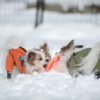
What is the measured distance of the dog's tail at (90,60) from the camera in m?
3.61

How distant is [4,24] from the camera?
915 cm

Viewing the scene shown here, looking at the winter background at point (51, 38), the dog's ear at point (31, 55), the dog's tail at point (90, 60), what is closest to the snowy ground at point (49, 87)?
the winter background at point (51, 38)

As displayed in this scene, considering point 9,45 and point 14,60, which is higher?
point 9,45

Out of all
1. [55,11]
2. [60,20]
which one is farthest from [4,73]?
[55,11]

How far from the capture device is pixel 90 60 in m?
3.61

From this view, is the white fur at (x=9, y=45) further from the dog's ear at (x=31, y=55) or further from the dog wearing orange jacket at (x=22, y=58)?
the dog's ear at (x=31, y=55)

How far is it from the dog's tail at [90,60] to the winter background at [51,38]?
0.10 m

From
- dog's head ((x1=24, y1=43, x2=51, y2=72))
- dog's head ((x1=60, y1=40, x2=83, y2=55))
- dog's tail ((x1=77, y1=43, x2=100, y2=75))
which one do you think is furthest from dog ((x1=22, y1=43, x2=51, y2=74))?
dog's tail ((x1=77, y1=43, x2=100, y2=75))

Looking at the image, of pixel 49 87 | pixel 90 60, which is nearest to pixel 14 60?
pixel 49 87

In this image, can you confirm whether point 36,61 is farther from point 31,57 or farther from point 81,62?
point 81,62

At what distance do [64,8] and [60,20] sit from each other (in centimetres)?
95

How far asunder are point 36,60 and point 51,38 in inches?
133

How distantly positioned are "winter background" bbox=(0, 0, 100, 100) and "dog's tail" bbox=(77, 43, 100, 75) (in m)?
0.10

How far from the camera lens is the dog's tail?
11.8 ft
